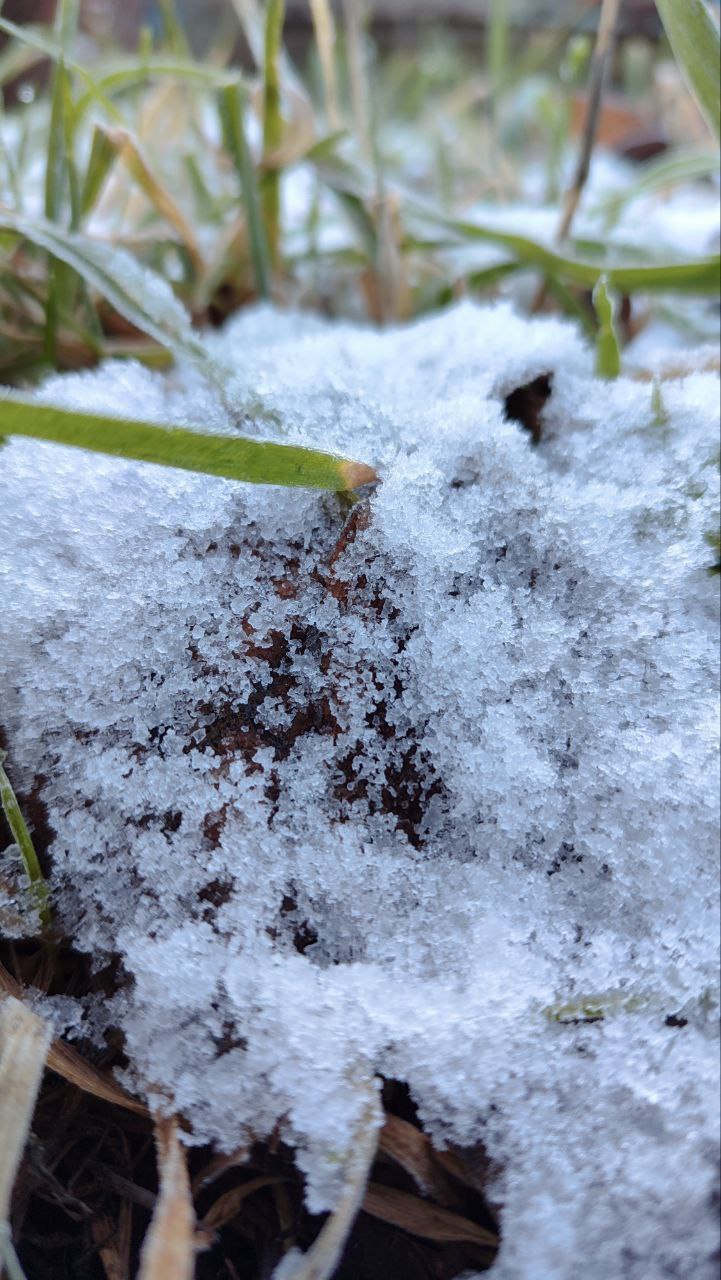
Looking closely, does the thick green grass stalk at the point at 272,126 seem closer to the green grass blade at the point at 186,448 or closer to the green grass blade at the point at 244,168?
the green grass blade at the point at 244,168

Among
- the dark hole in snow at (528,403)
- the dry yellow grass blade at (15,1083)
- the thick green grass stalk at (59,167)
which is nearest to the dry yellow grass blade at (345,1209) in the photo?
the dry yellow grass blade at (15,1083)

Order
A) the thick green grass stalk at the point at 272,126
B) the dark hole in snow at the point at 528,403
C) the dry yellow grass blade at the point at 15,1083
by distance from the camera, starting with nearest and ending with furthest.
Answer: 1. the dry yellow grass blade at the point at 15,1083
2. the dark hole in snow at the point at 528,403
3. the thick green grass stalk at the point at 272,126

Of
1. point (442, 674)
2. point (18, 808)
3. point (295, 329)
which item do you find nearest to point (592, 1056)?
point (442, 674)

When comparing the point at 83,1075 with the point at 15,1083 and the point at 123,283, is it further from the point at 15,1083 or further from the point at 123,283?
the point at 123,283

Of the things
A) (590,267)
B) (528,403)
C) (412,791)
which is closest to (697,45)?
(590,267)

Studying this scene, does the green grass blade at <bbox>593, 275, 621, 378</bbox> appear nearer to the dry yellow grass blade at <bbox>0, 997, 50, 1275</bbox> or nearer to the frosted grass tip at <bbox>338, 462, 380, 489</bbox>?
the frosted grass tip at <bbox>338, 462, 380, 489</bbox>

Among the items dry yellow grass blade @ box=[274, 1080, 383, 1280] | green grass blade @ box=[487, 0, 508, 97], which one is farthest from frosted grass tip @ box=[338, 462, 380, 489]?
green grass blade @ box=[487, 0, 508, 97]
